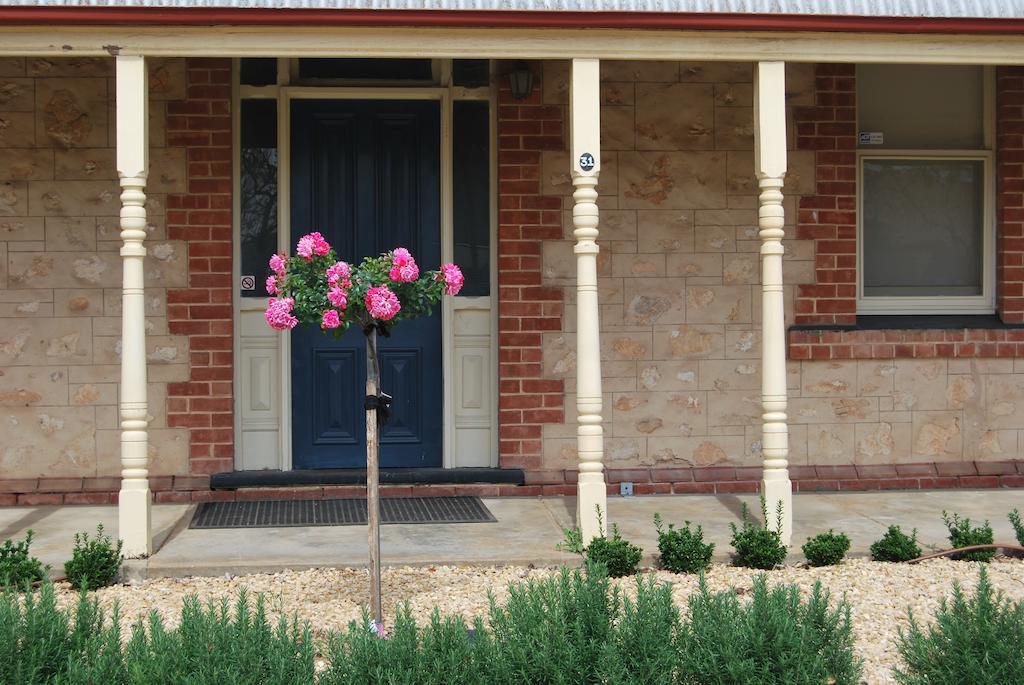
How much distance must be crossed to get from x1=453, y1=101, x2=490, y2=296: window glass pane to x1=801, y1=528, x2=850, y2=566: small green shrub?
3194 mm

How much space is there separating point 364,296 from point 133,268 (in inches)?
80.9

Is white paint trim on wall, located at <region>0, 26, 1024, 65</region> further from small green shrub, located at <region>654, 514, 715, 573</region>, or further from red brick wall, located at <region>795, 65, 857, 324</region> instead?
small green shrub, located at <region>654, 514, 715, 573</region>

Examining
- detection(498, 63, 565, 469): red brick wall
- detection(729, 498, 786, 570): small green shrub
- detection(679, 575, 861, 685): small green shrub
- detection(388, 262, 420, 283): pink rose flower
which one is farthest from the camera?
detection(498, 63, 565, 469): red brick wall

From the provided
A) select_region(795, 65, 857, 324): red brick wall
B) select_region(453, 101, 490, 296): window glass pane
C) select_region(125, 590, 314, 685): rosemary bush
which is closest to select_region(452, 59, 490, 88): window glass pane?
select_region(453, 101, 490, 296): window glass pane

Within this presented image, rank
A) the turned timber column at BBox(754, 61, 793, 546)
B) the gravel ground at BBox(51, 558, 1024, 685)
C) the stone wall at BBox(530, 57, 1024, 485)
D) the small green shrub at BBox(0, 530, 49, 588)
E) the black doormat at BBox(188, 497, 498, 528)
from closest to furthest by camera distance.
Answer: the gravel ground at BBox(51, 558, 1024, 685) < the small green shrub at BBox(0, 530, 49, 588) < the turned timber column at BBox(754, 61, 793, 546) < the black doormat at BBox(188, 497, 498, 528) < the stone wall at BBox(530, 57, 1024, 485)

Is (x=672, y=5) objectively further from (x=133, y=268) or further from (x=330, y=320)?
(x=133, y=268)

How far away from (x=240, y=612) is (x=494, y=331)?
15.4ft

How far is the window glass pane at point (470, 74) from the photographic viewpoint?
8.80 metres

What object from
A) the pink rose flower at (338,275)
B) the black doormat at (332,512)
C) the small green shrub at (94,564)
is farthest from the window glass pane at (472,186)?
the pink rose flower at (338,275)

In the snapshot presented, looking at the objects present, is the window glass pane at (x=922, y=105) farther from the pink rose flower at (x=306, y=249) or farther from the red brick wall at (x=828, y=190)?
the pink rose flower at (x=306, y=249)

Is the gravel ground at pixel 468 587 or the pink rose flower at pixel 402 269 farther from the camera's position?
the gravel ground at pixel 468 587

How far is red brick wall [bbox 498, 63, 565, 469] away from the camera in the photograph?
865cm

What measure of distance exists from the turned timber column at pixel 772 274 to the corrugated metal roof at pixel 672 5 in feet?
1.18

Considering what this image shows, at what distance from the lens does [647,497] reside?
8.70 m
